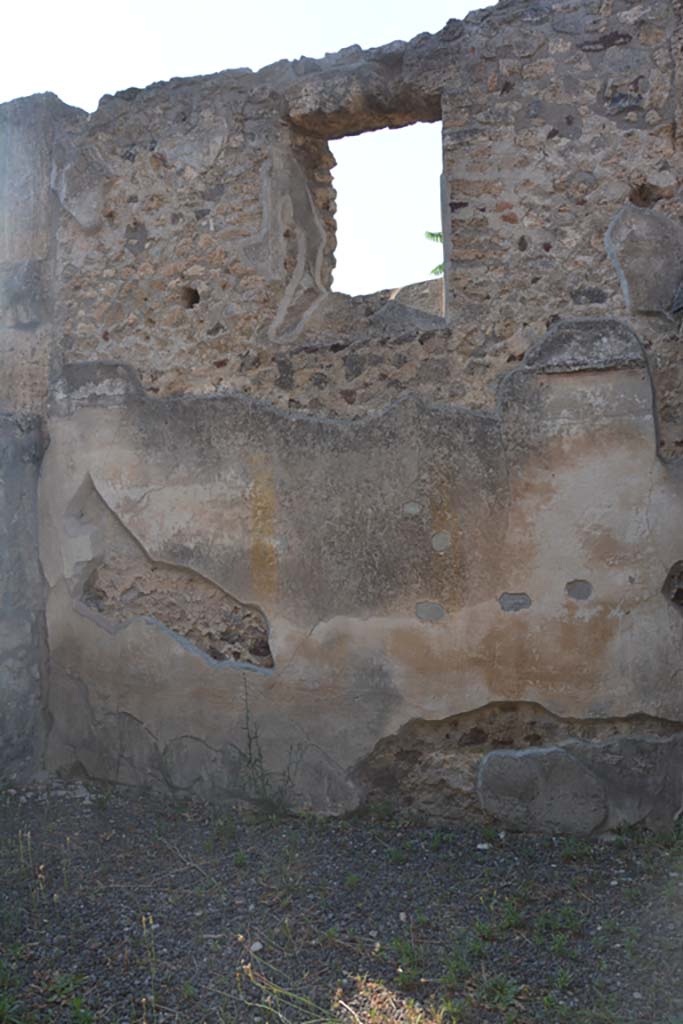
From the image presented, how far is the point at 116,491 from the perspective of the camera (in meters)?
4.81

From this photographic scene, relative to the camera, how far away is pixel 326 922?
353cm

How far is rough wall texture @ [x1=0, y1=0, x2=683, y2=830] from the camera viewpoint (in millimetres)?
4016

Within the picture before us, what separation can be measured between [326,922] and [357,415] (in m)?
1.90

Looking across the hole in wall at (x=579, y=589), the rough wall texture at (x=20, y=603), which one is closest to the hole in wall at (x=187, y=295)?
the rough wall texture at (x=20, y=603)

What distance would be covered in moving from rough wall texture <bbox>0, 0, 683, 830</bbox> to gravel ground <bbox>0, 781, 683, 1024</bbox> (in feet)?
0.91

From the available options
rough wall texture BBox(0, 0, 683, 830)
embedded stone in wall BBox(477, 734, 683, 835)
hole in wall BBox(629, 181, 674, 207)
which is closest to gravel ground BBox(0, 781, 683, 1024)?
embedded stone in wall BBox(477, 734, 683, 835)

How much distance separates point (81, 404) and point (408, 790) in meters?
2.20

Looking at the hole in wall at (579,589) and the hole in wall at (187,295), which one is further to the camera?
the hole in wall at (187,295)

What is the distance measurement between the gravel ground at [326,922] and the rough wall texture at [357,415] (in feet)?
0.91

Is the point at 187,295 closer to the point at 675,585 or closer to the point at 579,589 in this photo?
the point at 579,589

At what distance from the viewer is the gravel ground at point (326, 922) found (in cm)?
306

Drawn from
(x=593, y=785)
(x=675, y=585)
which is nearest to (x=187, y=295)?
(x=675, y=585)

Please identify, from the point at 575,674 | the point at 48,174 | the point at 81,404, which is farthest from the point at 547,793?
the point at 48,174

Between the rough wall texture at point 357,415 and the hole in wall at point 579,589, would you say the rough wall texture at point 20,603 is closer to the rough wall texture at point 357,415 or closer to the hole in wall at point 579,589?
the rough wall texture at point 357,415
